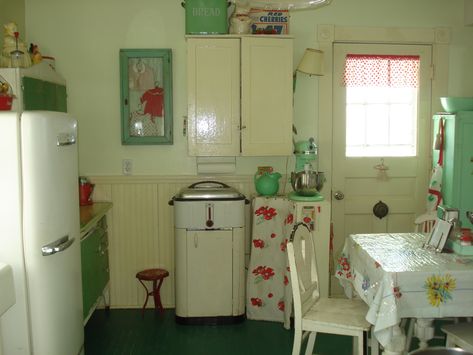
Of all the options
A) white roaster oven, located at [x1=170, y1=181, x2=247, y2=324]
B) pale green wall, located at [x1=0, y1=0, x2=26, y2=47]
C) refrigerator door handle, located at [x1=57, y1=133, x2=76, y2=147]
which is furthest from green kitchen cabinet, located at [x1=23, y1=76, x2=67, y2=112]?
white roaster oven, located at [x1=170, y1=181, x2=247, y2=324]

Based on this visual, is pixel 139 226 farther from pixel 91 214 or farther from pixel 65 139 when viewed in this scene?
pixel 65 139

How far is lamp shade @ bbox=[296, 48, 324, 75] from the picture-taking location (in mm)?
3990

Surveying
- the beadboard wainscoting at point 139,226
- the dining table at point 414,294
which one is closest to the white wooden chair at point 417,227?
the dining table at point 414,294

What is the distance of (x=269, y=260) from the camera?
3977 millimetres

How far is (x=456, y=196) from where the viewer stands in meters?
3.95

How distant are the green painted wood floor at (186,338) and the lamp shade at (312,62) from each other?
1.89 m

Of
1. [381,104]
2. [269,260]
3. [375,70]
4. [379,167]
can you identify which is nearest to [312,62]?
[375,70]

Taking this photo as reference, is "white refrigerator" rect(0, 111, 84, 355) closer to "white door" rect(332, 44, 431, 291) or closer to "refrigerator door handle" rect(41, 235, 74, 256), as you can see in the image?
"refrigerator door handle" rect(41, 235, 74, 256)

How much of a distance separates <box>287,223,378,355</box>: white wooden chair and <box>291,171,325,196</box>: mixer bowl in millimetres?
701

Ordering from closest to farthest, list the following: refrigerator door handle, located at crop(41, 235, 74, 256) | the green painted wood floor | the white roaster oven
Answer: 1. refrigerator door handle, located at crop(41, 235, 74, 256)
2. the green painted wood floor
3. the white roaster oven

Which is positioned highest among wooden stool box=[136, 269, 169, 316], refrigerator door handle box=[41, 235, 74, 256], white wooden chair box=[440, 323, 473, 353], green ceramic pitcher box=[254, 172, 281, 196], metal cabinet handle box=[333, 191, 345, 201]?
green ceramic pitcher box=[254, 172, 281, 196]

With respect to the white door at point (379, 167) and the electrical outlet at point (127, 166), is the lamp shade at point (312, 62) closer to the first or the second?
the white door at point (379, 167)

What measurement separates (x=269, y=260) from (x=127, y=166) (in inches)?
52.0

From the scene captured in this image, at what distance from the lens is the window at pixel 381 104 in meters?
4.27
